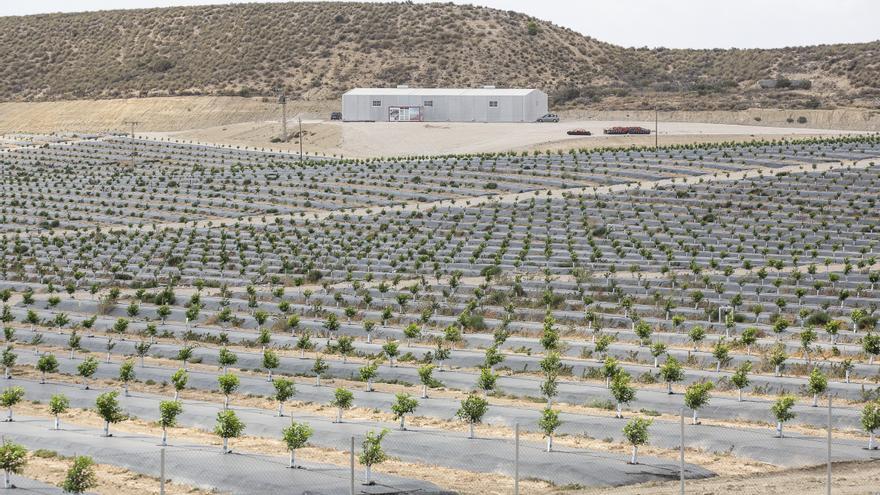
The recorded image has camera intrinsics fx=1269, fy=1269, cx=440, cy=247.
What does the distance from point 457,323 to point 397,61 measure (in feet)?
403

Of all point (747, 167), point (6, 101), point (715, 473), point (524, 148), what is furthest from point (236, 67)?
point (715, 473)

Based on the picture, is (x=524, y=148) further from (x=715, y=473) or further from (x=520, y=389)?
(x=715, y=473)

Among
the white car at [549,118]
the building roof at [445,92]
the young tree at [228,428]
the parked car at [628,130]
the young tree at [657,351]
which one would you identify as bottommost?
the young tree at [657,351]

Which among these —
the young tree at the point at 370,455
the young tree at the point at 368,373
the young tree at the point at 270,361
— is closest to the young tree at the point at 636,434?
the young tree at the point at 370,455

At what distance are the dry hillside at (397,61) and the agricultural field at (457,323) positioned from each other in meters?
59.1

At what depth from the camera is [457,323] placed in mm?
54125

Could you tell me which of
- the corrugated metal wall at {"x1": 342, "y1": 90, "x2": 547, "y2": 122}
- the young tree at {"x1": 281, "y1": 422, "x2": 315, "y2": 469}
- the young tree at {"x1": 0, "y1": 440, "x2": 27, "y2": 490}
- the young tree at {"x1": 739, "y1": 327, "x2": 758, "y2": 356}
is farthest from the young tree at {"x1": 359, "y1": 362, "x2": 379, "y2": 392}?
the corrugated metal wall at {"x1": 342, "y1": 90, "x2": 547, "y2": 122}

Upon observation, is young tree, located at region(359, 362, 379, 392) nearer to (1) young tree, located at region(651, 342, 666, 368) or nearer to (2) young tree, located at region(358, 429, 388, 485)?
(1) young tree, located at region(651, 342, 666, 368)

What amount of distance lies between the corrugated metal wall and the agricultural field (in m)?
28.9

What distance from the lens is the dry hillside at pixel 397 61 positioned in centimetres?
16362

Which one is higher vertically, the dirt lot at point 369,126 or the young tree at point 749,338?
the dirt lot at point 369,126

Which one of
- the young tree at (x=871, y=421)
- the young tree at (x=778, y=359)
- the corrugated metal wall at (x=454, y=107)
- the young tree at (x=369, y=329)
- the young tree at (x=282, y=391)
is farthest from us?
the corrugated metal wall at (x=454, y=107)

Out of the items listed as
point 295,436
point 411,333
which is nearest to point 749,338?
point 411,333

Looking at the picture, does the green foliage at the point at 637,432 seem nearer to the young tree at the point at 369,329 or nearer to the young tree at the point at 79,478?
the young tree at the point at 79,478
